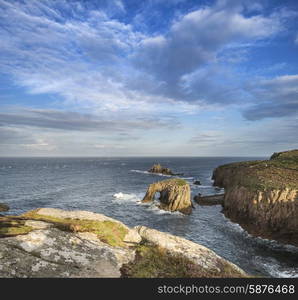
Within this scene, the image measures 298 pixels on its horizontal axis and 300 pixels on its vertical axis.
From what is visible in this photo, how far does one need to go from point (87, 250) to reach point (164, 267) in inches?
160

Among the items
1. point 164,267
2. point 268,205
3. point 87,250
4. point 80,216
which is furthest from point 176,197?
point 87,250

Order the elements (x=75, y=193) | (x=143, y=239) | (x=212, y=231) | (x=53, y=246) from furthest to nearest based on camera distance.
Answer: (x=75, y=193) < (x=212, y=231) < (x=143, y=239) < (x=53, y=246)

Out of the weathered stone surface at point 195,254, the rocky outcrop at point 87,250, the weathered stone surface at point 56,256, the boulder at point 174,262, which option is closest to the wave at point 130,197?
the weathered stone surface at point 195,254

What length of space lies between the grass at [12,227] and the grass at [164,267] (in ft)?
18.9

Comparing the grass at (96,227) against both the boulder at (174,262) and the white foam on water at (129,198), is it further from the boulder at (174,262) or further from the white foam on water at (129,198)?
the white foam on water at (129,198)

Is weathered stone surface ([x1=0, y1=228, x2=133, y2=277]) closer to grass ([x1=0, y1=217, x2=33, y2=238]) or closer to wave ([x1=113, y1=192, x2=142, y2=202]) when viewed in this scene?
grass ([x1=0, y1=217, x2=33, y2=238])

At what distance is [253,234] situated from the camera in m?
32.8

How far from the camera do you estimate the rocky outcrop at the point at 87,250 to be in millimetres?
9297

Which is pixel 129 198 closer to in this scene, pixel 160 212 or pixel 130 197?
pixel 130 197

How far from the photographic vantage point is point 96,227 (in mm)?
13516

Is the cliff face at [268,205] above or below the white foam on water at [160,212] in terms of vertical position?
above
